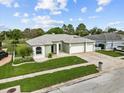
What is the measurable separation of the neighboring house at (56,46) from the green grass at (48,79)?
Result: 9546mm

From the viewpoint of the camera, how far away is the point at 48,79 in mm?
14211

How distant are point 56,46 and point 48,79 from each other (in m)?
14.3

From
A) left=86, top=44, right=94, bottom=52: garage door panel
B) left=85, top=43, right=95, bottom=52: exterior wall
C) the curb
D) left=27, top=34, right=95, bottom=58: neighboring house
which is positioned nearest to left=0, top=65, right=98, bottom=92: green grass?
the curb

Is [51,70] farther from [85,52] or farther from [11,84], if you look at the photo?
[85,52]

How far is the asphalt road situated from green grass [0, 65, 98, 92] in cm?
157

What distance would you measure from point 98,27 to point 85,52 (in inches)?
1763

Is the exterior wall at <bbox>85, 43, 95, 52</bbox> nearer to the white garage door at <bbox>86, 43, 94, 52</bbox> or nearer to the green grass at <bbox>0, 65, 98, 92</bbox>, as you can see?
the white garage door at <bbox>86, 43, 94, 52</bbox>

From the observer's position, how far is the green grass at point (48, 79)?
41.2 ft

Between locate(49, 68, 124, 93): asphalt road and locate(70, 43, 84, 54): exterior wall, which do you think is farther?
locate(70, 43, 84, 54): exterior wall

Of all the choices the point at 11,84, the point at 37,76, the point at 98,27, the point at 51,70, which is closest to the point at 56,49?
the point at 51,70

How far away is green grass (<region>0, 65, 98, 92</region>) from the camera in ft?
41.2

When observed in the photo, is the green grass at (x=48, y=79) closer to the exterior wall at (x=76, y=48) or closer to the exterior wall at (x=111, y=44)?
the exterior wall at (x=76, y=48)

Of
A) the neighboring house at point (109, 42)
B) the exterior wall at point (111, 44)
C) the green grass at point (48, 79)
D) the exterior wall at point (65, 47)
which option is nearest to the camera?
the green grass at point (48, 79)

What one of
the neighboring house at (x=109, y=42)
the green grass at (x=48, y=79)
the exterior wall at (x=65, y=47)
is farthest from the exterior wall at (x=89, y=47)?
the green grass at (x=48, y=79)
